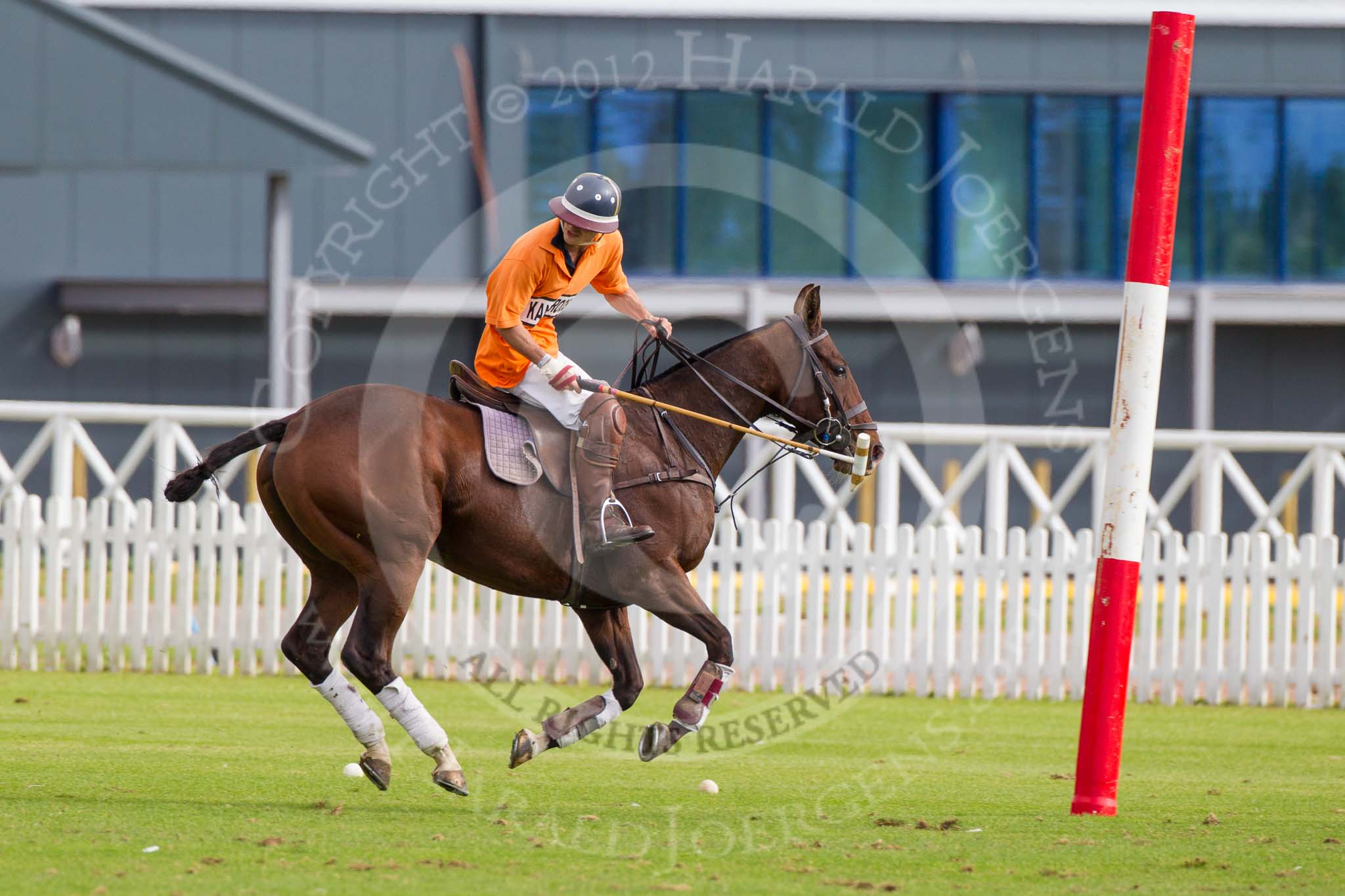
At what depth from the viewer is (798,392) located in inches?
277

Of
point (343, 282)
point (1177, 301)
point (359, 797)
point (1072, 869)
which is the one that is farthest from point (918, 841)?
point (1177, 301)

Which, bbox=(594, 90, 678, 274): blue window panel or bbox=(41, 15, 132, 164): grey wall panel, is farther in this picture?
bbox=(594, 90, 678, 274): blue window panel

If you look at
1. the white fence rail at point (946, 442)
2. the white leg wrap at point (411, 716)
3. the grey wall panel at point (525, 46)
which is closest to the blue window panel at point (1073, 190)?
the grey wall panel at point (525, 46)

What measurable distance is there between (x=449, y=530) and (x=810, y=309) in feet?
6.43

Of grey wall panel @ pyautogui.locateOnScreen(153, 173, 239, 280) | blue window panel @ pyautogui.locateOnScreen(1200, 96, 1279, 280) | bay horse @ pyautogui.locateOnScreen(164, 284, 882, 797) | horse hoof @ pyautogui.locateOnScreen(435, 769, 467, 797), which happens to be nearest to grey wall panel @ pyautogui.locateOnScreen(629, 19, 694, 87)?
grey wall panel @ pyautogui.locateOnScreen(153, 173, 239, 280)

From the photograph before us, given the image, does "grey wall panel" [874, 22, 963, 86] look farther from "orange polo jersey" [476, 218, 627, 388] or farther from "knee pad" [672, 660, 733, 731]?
"knee pad" [672, 660, 733, 731]

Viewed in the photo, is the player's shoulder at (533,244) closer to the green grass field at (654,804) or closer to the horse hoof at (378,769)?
the horse hoof at (378,769)

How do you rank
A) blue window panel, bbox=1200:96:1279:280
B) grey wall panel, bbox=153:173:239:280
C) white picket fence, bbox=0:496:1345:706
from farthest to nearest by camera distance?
1. blue window panel, bbox=1200:96:1279:280
2. grey wall panel, bbox=153:173:239:280
3. white picket fence, bbox=0:496:1345:706

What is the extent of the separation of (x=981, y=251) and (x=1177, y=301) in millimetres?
2547

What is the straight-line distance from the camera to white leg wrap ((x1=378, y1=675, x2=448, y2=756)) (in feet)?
20.0

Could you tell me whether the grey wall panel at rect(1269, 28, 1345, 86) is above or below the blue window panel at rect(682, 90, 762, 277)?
above

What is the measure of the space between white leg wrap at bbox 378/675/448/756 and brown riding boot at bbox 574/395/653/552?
0.95 m

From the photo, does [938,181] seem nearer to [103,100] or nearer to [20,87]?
[103,100]

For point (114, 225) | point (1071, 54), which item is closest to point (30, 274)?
point (114, 225)
